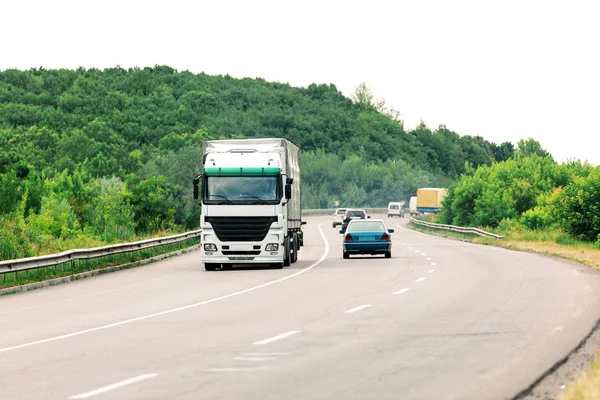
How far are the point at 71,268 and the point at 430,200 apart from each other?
3278 inches

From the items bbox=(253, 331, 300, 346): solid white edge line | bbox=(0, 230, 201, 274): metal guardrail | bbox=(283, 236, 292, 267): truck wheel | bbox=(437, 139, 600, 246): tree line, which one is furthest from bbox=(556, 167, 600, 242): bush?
bbox=(253, 331, 300, 346): solid white edge line

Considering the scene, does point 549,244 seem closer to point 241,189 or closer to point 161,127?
point 241,189

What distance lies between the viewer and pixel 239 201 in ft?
104

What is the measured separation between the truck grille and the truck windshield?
0.51 metres

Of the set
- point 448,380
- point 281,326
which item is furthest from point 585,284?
point 448,380

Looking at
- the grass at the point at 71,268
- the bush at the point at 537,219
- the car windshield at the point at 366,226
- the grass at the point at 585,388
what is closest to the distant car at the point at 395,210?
the bush at the point at 537,219

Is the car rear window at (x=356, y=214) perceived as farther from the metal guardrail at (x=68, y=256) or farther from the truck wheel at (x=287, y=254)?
the truck wheel at (x=287, y=254)

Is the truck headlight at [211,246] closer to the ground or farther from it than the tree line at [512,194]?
closer to the ground

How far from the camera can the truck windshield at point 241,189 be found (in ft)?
104

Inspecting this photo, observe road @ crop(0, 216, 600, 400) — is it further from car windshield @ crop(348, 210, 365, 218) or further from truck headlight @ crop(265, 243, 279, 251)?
car windshield @ crop(348, 210, 365, 218)

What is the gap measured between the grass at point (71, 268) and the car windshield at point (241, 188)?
3984mm

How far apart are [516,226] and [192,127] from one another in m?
108

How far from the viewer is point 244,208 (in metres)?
31.6

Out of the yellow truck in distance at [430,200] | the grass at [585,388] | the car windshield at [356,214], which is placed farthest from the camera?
the yellow truck in distance at [430,200]
